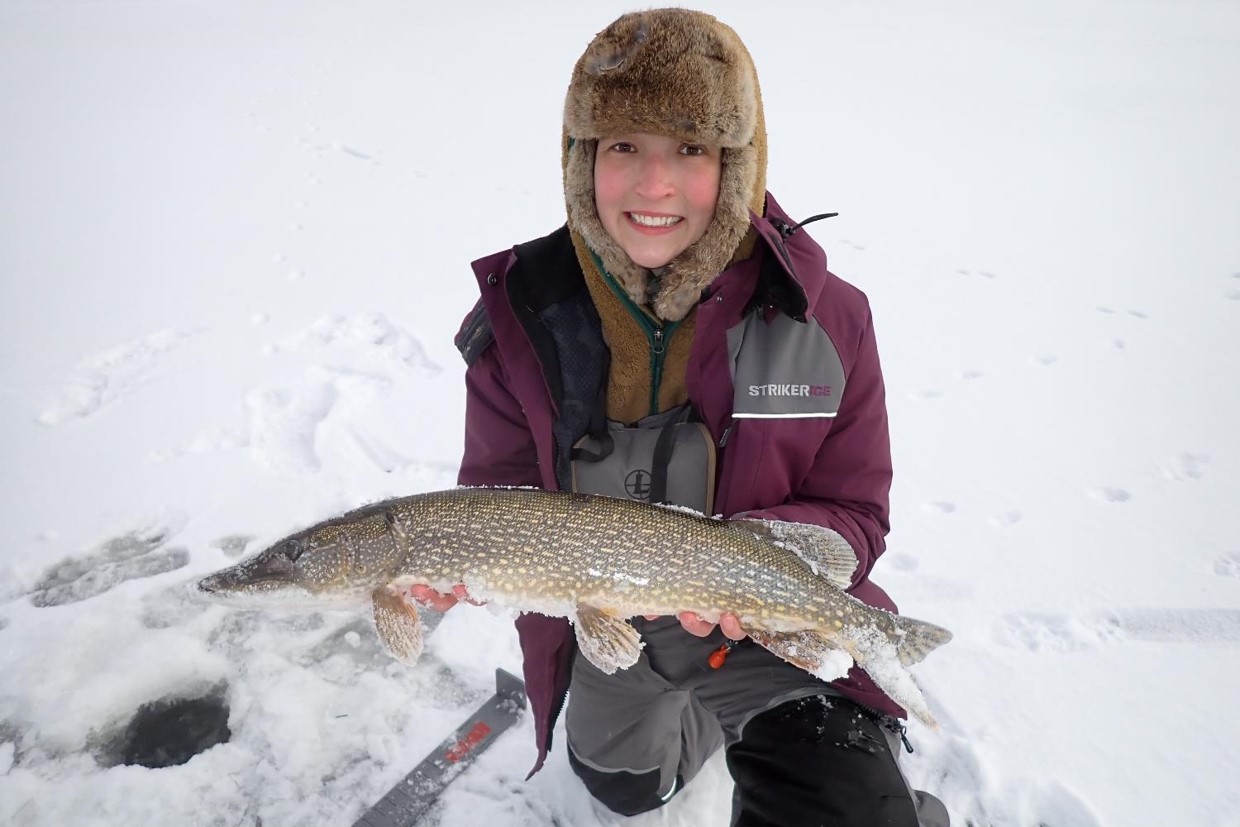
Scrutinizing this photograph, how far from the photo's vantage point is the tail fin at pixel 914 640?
1.69m

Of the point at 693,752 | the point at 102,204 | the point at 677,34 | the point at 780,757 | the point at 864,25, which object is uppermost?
the point at 864,25

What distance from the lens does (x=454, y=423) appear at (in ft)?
13.1

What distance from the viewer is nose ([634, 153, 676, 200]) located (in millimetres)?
1725

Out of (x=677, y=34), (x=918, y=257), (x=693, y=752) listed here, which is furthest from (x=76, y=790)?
(x=918, y=257)

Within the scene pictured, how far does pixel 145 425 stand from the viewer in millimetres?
3826

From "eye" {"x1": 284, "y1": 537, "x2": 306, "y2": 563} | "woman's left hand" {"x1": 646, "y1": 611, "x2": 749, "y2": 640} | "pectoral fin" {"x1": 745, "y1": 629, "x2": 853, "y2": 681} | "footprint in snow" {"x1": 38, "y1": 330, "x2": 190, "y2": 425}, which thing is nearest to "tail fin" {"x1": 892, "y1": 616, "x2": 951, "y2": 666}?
"pectoral fin" {"x1": 745, "y1": 629, "x2": 853, "y2": 681}

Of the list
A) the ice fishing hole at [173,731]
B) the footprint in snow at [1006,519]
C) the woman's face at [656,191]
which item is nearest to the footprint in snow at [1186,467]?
the footprint in snow at [1006,519]

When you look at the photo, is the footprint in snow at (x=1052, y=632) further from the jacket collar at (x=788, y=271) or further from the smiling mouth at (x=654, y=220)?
the smiling mouth at (x=654, y=220)

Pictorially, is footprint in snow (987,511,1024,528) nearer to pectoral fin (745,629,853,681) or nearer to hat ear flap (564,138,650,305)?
pectoral fin (745,629,853,681)

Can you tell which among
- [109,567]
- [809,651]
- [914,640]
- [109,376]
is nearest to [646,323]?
[809,651]

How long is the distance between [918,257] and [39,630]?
675 cm

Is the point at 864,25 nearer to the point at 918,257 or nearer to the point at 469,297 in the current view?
the point at 918,257

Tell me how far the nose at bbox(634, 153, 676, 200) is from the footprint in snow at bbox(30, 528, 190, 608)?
2634 millimetres

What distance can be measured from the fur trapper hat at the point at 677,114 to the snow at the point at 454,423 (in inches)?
65.9
